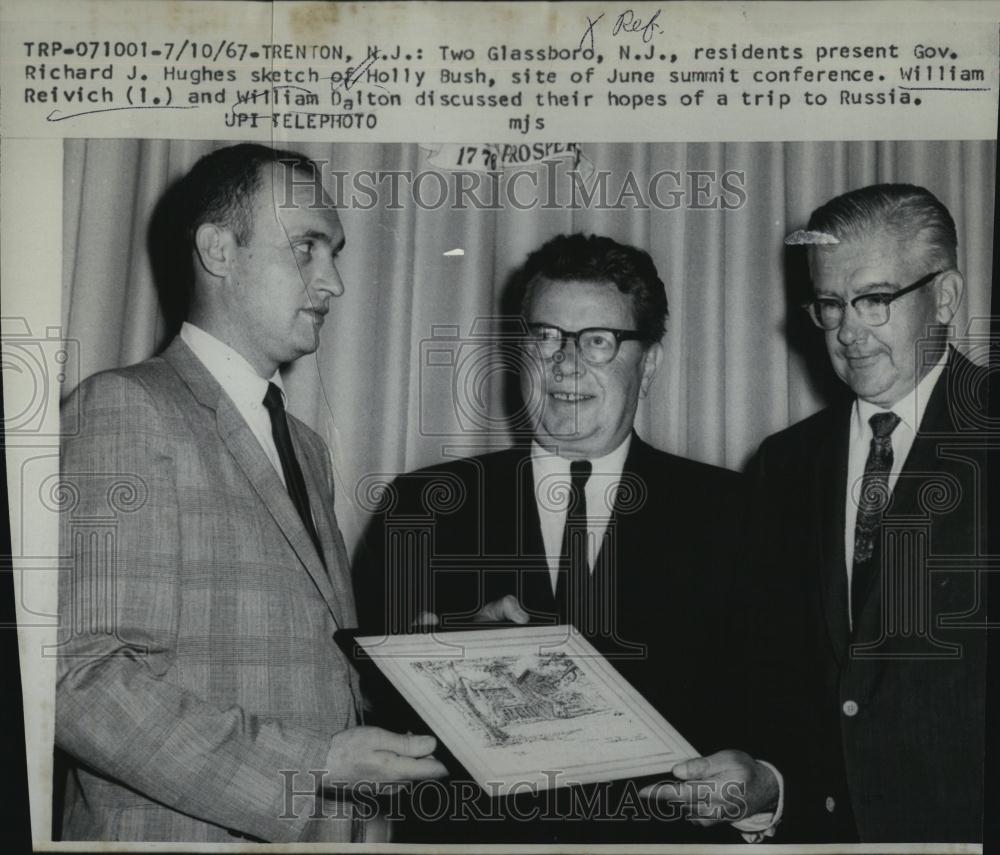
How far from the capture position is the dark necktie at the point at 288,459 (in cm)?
230

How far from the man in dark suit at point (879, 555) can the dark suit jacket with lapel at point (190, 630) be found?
89 cm

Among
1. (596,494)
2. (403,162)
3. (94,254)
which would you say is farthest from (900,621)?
(94,254)

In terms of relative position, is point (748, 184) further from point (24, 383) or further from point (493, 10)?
point (24, 383)

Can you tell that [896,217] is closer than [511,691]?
No

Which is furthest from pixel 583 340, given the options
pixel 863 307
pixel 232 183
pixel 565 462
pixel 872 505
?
pixel 232 183

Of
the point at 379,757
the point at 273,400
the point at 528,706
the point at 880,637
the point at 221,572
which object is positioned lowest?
the point at 379,757

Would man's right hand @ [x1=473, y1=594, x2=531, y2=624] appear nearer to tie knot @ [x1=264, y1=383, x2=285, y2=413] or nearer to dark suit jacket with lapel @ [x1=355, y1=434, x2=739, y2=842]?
dark suit jacket with lapel @ [x1=355, y1=434, x2=739, y2=842]

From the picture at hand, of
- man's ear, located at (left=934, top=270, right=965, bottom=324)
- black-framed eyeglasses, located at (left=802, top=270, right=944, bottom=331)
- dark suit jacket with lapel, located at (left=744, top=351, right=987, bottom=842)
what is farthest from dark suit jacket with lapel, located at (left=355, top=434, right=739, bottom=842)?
man's ear, located at (left=934, top=270, right=965, bottom=324)

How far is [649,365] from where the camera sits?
2344mm

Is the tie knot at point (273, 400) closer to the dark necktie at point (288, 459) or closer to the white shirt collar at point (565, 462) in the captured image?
the dark necktie at point (288, 459)

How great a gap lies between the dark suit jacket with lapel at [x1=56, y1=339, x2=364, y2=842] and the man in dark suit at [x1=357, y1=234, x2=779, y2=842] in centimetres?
18

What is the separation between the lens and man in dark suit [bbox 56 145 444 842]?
2225 millimetres

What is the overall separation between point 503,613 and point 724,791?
1.84ft

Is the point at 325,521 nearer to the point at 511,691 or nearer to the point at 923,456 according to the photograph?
the point at 511,691
